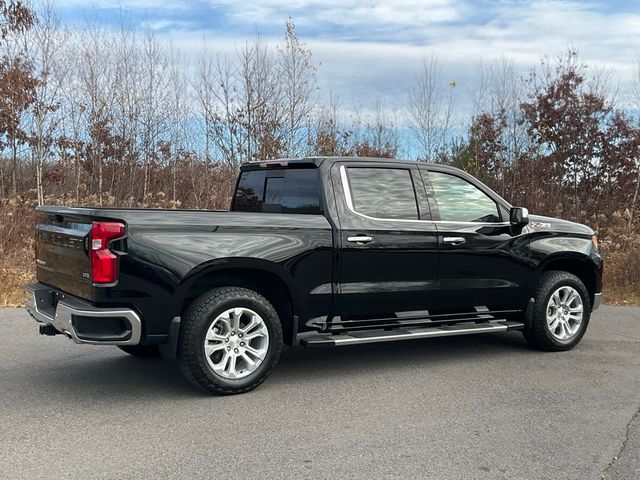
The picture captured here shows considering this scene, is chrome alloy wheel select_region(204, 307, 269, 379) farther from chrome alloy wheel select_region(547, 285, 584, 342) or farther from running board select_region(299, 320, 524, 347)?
chrome alloy wheel select_region(547, 285, 584, 342)

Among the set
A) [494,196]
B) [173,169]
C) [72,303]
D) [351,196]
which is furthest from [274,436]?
[173,169]

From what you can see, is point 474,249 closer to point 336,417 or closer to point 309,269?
point 309,269

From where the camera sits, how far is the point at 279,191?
19.7 ft

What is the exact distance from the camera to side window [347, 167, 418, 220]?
18.5ft

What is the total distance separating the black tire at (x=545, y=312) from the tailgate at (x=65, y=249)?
4.29 meters

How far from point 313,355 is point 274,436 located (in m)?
2.38

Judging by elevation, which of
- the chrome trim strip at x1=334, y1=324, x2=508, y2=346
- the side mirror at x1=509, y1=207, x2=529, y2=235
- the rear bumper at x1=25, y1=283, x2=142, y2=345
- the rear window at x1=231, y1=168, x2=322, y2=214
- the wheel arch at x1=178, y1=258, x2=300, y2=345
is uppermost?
the rear window at x1=231, y1=168, x2=322, y2=214

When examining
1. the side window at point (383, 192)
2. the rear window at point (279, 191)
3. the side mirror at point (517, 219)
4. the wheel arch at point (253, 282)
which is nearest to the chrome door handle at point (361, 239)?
the side window at point (383, 192)

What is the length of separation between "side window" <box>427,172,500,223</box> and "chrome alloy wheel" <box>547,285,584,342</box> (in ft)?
3.59

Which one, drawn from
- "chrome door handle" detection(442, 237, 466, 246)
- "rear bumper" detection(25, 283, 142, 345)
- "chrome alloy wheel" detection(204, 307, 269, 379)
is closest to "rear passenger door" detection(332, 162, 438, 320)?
"chrome door handle" detection(442, 237, 466, 246)

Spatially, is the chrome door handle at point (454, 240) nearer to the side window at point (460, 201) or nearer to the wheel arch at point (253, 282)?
the side window at point (460, 201)

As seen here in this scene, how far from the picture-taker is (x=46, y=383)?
17.4 feet

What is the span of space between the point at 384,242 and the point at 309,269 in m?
0.75

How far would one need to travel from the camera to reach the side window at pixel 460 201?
6.03m
